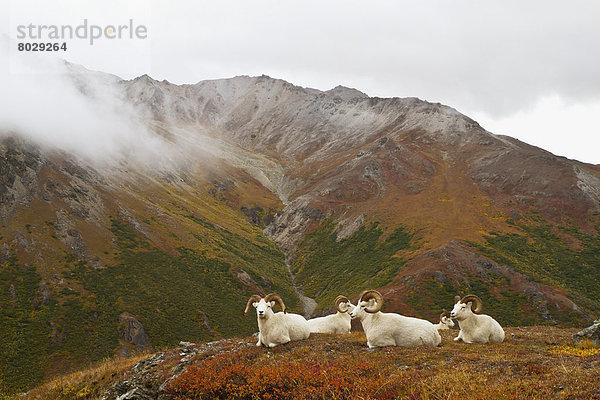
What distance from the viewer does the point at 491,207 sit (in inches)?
Answer: 4166

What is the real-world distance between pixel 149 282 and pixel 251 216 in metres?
91.8

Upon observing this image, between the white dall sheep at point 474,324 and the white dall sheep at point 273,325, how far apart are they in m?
8.65

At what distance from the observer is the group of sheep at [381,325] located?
54.3 feet

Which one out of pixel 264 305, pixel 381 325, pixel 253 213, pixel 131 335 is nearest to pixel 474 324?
pixel 381 325

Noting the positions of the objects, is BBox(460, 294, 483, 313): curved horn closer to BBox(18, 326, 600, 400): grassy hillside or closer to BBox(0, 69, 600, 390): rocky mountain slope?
BBox(18, 326, 600, 400): grassy hillside

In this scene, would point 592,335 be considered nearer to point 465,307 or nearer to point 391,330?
point 465,307

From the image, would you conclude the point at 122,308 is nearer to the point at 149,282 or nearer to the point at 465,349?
the point at 149,282

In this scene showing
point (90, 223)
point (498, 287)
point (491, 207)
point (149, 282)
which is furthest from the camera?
point (491, 207)

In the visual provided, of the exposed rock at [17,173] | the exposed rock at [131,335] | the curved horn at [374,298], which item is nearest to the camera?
the curved horn at [374,298]

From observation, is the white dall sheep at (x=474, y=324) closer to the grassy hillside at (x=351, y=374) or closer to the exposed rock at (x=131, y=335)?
the grassy hillside at (x=351, y=374)

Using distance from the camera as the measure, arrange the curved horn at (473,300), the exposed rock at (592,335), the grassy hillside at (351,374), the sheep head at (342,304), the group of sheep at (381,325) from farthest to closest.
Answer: the sheep head at (342,304), the curved horn at (473,300), the group of sheep at (381,325), the exposed rock at (592,335), the grassy hillside at (351,374)

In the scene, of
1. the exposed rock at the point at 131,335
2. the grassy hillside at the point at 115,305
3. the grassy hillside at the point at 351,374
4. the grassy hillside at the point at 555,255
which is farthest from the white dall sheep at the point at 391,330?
the grassy hillside at the point at 555,255

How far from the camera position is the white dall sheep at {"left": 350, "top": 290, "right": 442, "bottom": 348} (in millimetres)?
16391

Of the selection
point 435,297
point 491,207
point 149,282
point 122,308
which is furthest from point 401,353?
point 491,207
